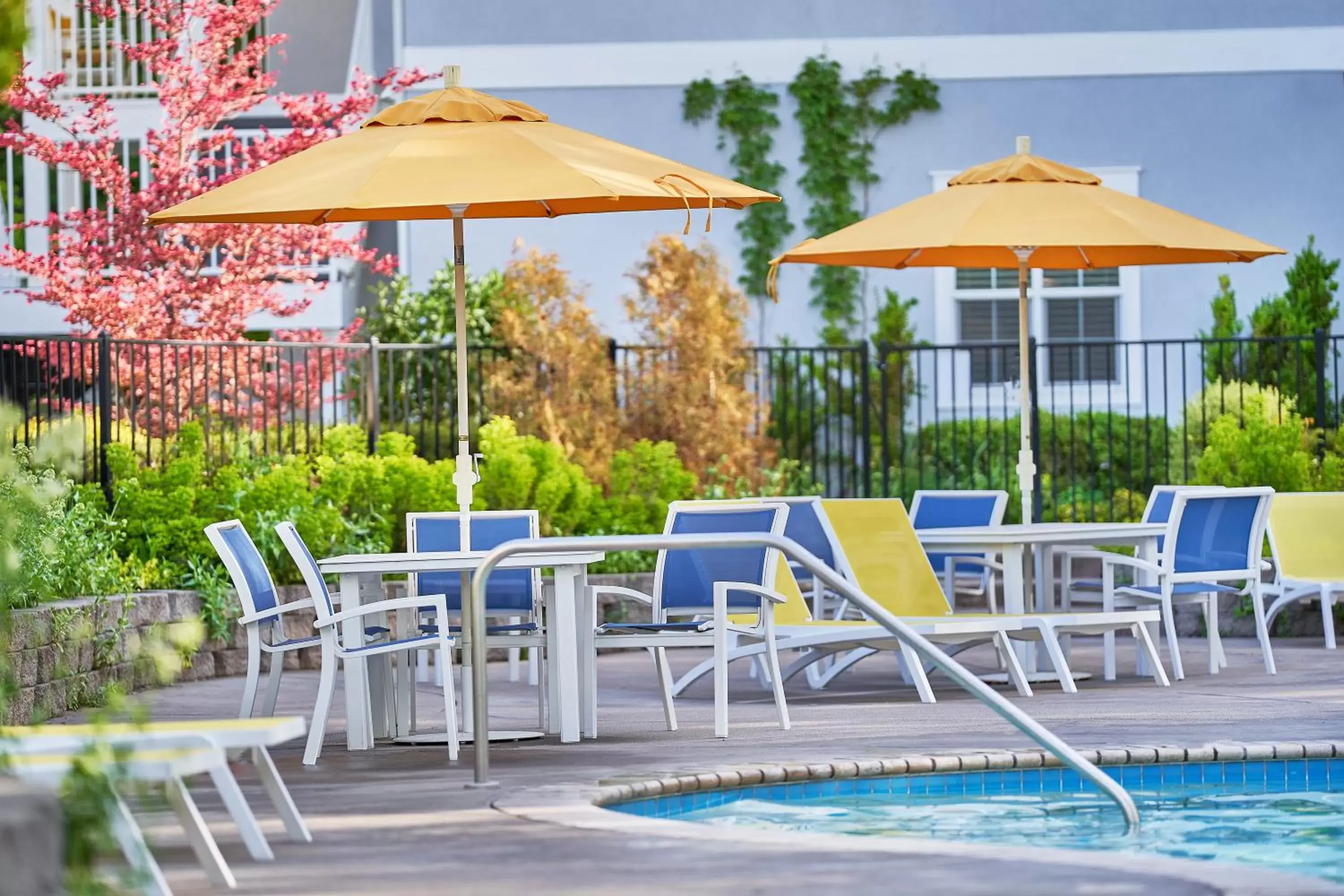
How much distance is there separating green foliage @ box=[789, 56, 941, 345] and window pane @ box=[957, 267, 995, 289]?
93cm

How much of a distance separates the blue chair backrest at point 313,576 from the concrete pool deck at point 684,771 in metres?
0.57

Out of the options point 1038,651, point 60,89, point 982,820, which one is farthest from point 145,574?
point 60,89

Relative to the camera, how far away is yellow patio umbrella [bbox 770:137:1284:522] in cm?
932

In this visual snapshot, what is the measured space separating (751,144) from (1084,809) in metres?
12.4

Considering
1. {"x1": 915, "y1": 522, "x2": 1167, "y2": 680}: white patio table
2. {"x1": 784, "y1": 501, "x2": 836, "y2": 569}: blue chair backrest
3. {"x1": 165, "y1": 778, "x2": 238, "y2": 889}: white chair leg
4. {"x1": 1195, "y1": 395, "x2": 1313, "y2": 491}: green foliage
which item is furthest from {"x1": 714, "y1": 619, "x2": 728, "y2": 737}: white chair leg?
{"x1": 1195, "y1": 395, "x2": 1313, "y2": 491}: green foliage

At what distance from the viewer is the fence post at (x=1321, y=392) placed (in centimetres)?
1278

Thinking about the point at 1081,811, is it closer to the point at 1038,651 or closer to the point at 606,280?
the point at 1038,651

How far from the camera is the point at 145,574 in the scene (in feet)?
34.5

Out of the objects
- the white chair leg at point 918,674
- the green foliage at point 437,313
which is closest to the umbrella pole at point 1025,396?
the white chair leg at point 918,674

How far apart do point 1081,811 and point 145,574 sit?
5.99 m

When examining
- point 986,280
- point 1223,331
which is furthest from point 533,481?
point 1223,331

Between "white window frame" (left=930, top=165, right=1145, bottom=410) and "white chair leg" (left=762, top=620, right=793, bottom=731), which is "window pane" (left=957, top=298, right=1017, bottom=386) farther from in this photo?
"white chair leg" (left=762, top=620, right=793, bottom=731)

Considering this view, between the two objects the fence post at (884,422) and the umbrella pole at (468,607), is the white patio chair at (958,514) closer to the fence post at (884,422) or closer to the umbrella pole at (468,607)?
the fence post at (884,422)

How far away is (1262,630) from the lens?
9.87 metres
